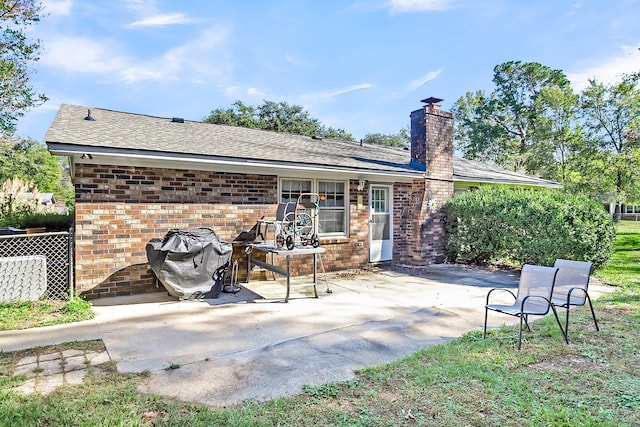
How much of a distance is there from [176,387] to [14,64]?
1486 centimetres

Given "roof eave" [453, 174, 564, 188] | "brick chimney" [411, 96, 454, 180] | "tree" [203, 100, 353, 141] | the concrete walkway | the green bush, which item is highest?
"tree" [203, 100, 353, 141]

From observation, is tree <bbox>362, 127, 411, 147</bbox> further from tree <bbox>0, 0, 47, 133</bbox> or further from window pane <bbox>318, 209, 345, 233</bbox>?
window pane <bbox>318, 209, 345, 233</bbox>

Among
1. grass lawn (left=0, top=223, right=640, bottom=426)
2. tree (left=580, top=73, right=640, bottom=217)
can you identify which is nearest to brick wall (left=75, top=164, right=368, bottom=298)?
grass lawn (left=0, top=223, right=640, bottom=426)

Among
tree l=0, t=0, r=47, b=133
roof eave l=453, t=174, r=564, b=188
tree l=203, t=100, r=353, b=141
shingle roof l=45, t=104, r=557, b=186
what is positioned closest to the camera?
shingle roof l=45, t=104, r=557, b=186

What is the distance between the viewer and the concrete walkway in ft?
11.3

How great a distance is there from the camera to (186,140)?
7559 mm

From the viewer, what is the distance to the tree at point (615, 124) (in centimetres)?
2041

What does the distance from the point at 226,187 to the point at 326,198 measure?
2.45 metres

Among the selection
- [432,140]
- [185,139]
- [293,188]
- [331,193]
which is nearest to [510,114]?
[432,140]

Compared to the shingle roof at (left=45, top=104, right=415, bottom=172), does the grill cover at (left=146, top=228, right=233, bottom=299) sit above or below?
below

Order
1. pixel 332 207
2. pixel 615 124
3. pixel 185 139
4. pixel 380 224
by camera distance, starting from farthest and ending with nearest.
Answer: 1. pixel 615 124
2. pixel 380 224
3. pixel 332 207
4. pixel 185 139

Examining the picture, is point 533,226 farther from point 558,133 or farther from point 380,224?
point 558,133

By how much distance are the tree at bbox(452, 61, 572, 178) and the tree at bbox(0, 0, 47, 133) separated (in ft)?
98.4

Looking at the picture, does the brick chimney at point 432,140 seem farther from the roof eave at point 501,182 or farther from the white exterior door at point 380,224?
the white exterior door at point 380,224
